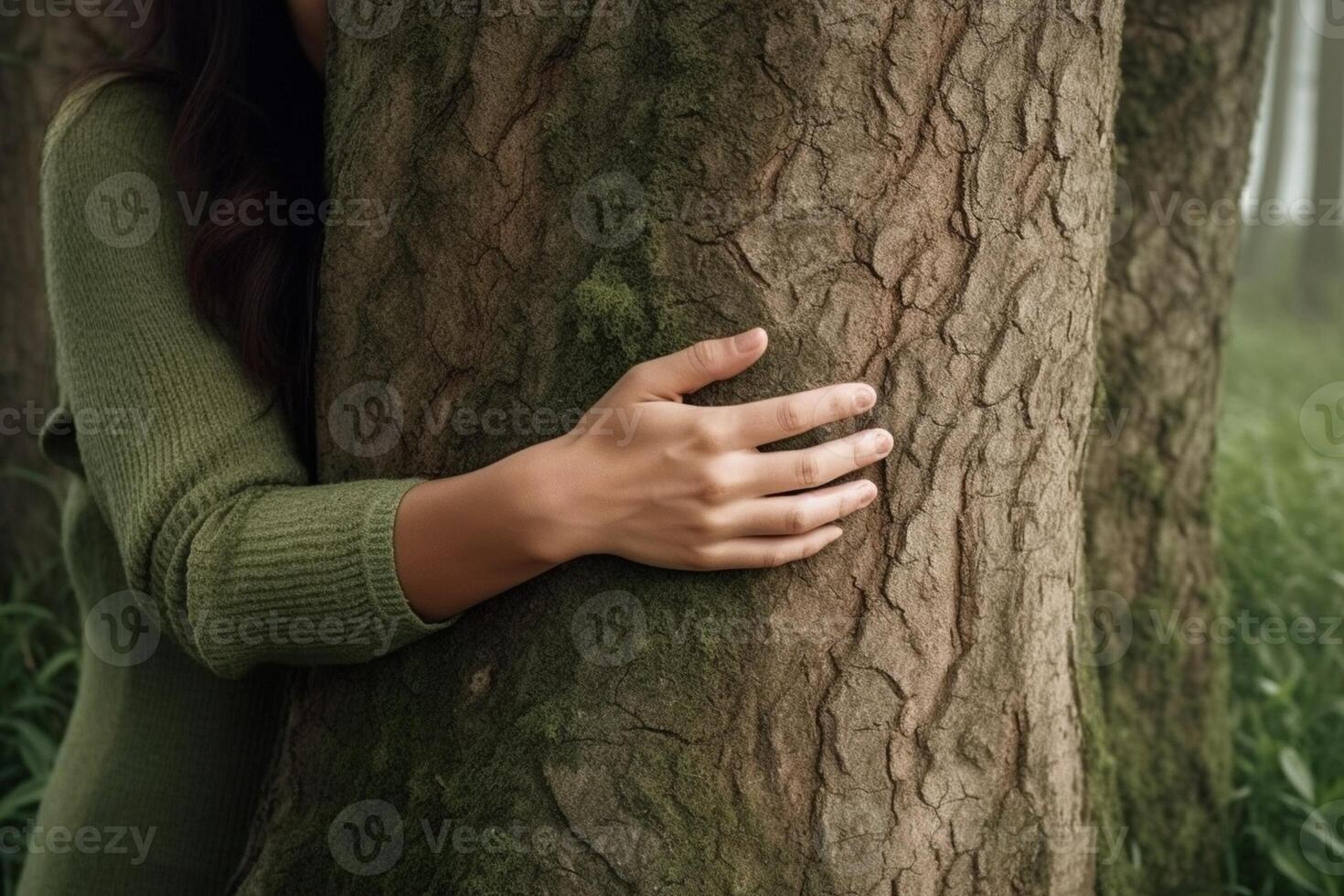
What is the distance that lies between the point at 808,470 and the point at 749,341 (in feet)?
0.57

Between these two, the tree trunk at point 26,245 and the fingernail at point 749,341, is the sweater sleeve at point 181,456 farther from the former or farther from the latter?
the tree trunk at point 26,245

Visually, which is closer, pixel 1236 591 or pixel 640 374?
pixel 640 374

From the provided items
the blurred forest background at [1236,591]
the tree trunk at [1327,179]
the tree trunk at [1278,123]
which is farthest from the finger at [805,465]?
the tree trunk at [1278,123]

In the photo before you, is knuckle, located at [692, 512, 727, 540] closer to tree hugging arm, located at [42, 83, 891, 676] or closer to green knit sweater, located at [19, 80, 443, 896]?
tree hugging arm, located at [42, 83, 891, 676]

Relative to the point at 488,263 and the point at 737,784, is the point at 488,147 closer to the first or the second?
the point at 488,263

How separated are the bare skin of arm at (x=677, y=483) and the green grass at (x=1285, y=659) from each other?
165 cm

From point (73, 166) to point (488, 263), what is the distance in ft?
2.25

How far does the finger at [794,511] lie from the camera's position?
1.33 meters

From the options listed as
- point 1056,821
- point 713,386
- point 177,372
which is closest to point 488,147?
point 713,386

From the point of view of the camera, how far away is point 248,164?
175 cm

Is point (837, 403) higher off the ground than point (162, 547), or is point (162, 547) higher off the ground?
point (837, 403)

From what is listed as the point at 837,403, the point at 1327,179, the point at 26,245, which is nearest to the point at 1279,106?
the point at 1327,179

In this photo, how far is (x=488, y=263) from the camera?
1464mm

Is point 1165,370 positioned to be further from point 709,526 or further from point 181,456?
point 181,456
